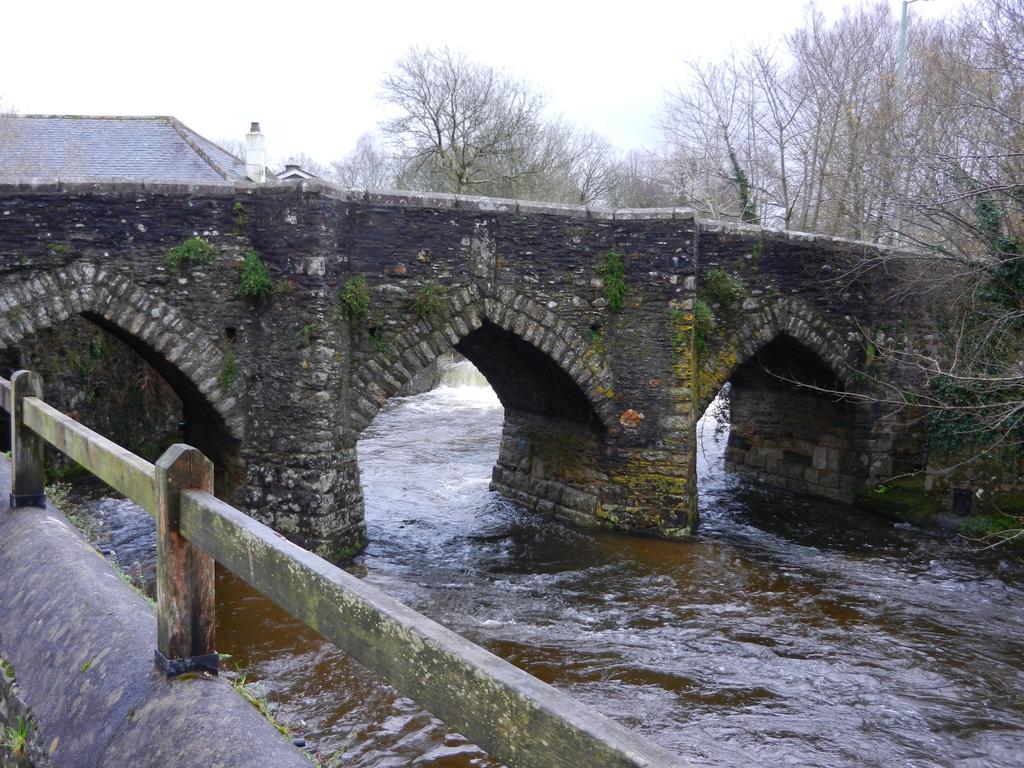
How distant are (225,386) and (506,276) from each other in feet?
9.75

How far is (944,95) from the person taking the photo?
11.0m

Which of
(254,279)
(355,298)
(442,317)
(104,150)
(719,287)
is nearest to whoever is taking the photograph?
(254,279)

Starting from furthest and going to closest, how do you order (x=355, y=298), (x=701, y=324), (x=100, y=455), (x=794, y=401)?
(x=794, y=401) < (x=701, y=324) < (x=355, y=298) < (x=100, y=455)

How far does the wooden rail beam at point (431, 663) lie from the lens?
1.25 meters

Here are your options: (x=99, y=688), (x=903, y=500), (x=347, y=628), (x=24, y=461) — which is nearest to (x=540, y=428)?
(x=903, y=500)

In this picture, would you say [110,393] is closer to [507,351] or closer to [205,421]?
[205,421]

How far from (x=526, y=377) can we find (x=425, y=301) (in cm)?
268

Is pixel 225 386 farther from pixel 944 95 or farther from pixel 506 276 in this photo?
pixel 944 95

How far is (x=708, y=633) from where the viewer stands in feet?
24.2

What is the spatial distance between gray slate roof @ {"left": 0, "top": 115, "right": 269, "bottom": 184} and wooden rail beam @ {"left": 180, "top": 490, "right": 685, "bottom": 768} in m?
12.7

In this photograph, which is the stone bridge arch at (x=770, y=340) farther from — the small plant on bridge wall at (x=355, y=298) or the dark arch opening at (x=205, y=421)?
the dark arch opening at (x=205, y=421)

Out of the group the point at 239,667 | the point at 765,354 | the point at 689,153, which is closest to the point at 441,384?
the point at 689,153

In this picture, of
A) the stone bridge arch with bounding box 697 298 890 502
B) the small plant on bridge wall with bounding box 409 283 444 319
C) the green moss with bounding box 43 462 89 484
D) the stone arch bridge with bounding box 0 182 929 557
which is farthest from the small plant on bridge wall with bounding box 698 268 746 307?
the green moss with bounding box 43 462 89 484

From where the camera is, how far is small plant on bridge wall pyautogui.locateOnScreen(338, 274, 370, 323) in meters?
8.28
